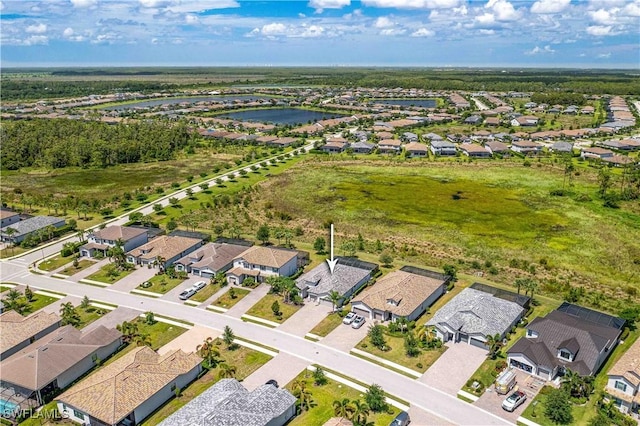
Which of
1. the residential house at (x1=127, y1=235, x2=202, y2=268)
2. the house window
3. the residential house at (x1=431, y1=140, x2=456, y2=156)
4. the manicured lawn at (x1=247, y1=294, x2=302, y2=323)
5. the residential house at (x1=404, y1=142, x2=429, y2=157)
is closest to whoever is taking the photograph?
the house window

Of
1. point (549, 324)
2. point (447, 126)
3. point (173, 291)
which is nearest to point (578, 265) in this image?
point (549, 324)

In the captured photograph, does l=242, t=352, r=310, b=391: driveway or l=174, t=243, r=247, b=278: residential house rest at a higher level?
l=174, t=243, r=247, b=278: residential house

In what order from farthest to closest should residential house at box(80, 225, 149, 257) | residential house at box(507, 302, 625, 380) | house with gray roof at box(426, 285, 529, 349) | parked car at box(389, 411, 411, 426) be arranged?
residential house at box(80, 225, 149, 257) → house with gray roof at box(426, 285, 529, 349) → residential house at box(507, 302, 625, 380) → parked car at box(389, 411, 411, 426)

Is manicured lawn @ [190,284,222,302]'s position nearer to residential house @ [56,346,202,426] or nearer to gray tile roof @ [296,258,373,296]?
gray tile roof @ [296,258,373,296]

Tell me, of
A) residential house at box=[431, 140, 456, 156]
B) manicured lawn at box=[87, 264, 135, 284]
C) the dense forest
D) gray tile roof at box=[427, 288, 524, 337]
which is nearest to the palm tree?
gray tile roof at box=[427, 288, 524, 337]

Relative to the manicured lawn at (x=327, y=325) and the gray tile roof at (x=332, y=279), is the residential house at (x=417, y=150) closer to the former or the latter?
the gray tile roof at (x=332, y=279)

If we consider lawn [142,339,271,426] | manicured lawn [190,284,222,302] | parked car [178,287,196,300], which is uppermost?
parked car [178,287,196,300]

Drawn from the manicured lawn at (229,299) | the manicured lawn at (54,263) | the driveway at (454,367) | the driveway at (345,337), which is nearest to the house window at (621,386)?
the driveway at (454,367)

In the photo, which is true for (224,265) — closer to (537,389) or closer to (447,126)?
(537,389)
